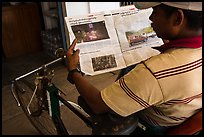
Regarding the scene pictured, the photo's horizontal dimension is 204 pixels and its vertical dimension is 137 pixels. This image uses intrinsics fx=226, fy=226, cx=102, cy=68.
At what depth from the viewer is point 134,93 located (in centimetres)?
66

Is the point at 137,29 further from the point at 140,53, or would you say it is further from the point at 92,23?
the point at 92,23

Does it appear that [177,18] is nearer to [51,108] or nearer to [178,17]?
[178,17]

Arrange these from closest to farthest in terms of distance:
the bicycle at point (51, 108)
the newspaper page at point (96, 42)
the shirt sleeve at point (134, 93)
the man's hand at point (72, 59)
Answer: the shirt sleeve at point (134, 93)
the bicycle at point (51, 108)
the man's hand at point (72, 59)
the newspaper page at point (96, 42)

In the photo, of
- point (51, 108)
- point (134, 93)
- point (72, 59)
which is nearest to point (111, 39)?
point (72, 59)

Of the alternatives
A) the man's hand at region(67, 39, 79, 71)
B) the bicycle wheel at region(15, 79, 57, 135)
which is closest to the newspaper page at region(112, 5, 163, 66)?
the man's hand at region(67, 39, 79, 71)

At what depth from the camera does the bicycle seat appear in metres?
0.74

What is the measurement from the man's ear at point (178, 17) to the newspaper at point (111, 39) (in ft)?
1.39

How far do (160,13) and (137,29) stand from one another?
1.70 feet

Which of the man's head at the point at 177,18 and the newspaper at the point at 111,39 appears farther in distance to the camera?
the newspaper at the point at 111,39

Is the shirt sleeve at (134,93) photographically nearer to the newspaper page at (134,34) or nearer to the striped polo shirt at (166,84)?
the striped polo shirt at (166,84)

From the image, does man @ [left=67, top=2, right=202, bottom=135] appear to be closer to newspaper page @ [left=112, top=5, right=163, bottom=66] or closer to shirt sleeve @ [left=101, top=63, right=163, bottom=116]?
shirt sleeve @ [left=101, top=63, right=163, bottom=116]

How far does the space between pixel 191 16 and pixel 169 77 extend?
0.66 ft

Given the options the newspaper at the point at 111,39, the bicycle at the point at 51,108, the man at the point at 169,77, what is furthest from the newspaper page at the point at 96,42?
Answer: the man at the point at 169,77

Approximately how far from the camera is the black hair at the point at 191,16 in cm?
67
